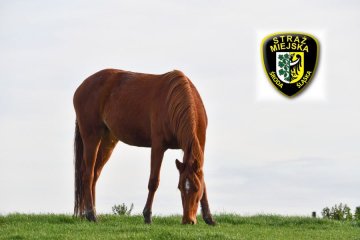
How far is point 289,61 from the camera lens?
1962cm

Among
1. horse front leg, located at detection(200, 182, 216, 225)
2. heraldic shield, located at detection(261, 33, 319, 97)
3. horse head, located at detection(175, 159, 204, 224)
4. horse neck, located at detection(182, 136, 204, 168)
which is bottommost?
horse front leg, located at detection(200, 182, 216, 225)

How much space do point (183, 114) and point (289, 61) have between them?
5.45 m

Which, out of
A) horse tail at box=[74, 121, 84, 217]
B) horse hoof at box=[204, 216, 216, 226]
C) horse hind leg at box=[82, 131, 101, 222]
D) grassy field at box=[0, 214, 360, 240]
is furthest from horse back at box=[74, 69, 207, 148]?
grassy field at box=[0, 214, 360, 240]

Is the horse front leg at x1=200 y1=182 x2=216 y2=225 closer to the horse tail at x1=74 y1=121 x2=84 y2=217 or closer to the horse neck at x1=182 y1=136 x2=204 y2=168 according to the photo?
the horse neck at x1=182 y1=136 x2=204 y2=168

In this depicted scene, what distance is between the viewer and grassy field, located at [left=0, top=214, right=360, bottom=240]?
1349 centimetres

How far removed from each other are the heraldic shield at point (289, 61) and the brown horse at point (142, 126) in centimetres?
411

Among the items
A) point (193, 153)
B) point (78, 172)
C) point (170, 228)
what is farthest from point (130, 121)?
point (170, 228)

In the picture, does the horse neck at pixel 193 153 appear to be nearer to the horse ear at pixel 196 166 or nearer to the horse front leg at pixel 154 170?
the horse ear at pixel 196 166

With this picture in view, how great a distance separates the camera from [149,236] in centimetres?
1305

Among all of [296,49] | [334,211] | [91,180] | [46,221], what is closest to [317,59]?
[296,49]

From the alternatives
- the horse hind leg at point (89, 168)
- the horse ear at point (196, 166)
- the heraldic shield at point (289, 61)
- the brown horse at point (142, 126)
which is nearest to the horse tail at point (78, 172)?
the brown horse at point (142, 126)

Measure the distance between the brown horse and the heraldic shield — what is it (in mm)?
4112

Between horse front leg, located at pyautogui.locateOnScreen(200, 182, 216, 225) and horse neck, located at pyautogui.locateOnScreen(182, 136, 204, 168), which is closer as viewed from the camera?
horse neck, located at pyautogui.locateOnScreen(182, 136, 204, 168)

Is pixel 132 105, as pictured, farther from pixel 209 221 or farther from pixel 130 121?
pixel 209 221
